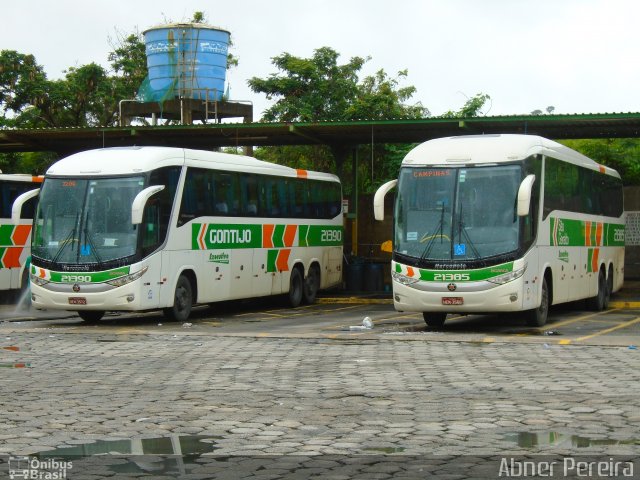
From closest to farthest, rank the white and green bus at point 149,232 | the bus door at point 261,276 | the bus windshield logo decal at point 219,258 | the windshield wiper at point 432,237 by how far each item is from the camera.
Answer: the windshield wiper at point 432,237 < the white and green bus at point 149,232 < the bus windshield logo decal at point 219,258 < the bus door at point 261,276

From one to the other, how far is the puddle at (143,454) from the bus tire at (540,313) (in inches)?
523

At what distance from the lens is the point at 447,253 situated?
20.6 meters

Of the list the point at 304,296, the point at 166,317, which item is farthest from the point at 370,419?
the point at 304,296

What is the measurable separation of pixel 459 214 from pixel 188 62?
68.7 feet

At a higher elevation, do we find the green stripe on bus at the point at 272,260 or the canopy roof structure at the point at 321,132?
the canopy roof structure at the point at 321,132

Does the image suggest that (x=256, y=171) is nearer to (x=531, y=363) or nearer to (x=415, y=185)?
(x=415, y=185)

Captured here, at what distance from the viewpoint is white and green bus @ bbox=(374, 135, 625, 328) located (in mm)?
20438

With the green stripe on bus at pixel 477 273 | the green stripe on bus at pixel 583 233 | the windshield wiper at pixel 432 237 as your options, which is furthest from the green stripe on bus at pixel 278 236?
the green stripe on bus at pixel 477 273

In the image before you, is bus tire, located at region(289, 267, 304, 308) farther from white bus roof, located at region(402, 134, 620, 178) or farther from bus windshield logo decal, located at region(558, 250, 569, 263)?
white bus roof, located at region(402, 134, 620, 178)

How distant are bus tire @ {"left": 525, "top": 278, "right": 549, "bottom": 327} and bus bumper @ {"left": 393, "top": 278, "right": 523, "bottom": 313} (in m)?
1.35

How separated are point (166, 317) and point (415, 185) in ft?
Answer: 20.7

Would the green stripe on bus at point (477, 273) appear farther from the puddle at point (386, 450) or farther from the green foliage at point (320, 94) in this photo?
the green foliage at point (320, 94)

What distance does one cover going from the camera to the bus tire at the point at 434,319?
22.4 meters

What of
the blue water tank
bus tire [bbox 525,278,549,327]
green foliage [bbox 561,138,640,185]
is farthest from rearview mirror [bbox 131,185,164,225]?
green foliage [bbox 561,138,640,185]
